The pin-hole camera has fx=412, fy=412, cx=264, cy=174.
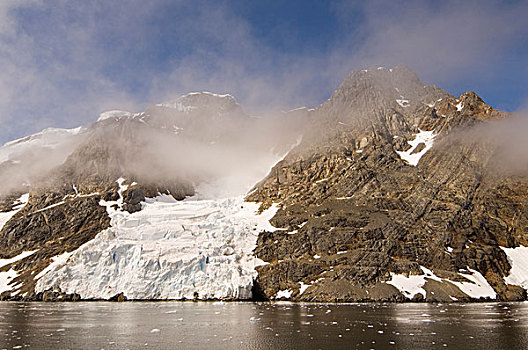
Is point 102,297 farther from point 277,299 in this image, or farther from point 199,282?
point 277,299

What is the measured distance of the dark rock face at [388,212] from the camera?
332 feet

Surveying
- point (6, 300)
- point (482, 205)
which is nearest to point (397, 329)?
point (482, 205)

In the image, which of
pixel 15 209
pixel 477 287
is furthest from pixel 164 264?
pixel 15 209

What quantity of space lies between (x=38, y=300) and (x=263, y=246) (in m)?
60.3

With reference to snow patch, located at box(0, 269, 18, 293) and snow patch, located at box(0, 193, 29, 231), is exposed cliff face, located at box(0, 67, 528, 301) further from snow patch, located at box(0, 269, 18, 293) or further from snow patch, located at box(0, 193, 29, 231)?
snow patch, located at box(0, 269, 18, 293)

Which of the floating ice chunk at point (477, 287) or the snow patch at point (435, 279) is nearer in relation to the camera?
the snow patch at point (435, 279)

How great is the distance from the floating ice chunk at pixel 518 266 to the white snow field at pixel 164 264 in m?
64.7

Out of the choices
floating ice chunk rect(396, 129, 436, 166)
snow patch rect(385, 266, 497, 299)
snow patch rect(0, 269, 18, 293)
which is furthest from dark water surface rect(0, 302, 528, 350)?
floating ice chunk rect(396, 129, 436, 166)

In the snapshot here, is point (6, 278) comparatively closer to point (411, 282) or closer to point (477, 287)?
point (411, 282)

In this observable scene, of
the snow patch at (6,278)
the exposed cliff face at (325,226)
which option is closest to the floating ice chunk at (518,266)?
the exposed cliff face at (325,226)

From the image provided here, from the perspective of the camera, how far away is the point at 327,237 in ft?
383

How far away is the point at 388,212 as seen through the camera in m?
125

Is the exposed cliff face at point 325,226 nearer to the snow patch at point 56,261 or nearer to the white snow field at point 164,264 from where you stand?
the white snow field at point 164,264

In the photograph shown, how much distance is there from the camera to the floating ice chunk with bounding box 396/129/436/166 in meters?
151
